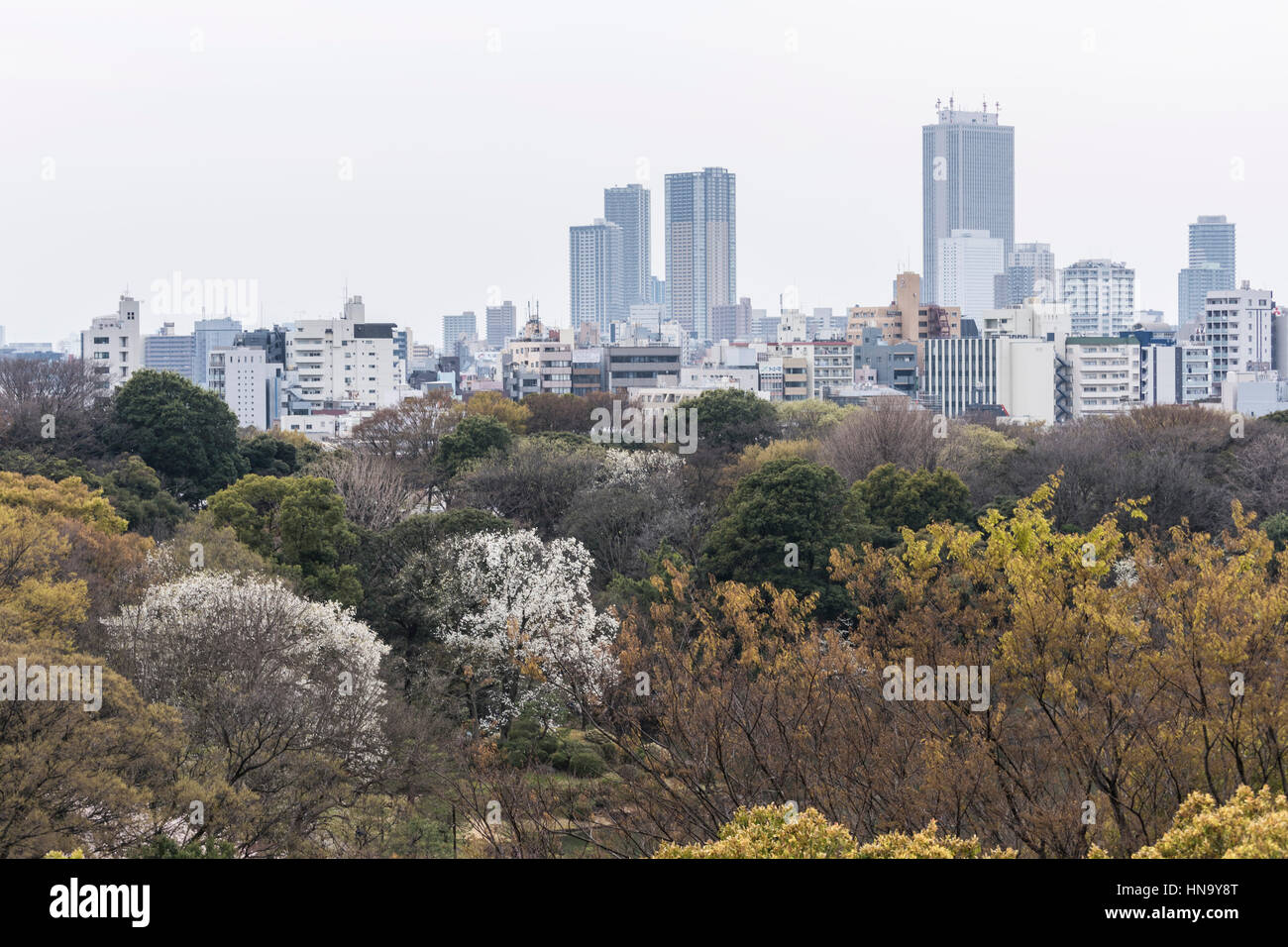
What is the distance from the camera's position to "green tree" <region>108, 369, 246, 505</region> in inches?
1763

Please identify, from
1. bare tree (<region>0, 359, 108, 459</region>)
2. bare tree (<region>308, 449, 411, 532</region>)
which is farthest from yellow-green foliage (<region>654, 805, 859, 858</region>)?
bare tree (<region>0, 359, 108, 459</region>)

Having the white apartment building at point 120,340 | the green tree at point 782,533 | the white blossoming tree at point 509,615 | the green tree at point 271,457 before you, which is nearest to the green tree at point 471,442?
the green tree at point 271,457

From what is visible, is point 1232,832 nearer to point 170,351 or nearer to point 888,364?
point 888,364

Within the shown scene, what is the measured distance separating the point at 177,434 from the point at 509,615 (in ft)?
68.6

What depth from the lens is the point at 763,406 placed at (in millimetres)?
57000

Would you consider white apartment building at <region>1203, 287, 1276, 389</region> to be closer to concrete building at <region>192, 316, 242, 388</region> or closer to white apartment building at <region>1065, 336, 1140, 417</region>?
white apartment building at <region>1065, 336, 1140, 417</region>

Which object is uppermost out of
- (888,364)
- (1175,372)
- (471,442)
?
(888,364)

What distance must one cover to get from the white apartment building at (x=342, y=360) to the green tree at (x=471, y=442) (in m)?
80.4

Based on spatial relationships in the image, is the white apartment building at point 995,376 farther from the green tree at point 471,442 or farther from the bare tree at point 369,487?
the bare tree at point 369,487

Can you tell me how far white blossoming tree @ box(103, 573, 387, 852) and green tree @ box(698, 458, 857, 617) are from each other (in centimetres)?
935

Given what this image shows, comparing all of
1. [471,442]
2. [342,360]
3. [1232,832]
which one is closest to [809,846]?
[1232,832]

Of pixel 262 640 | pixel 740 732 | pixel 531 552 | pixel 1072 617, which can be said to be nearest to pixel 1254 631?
pixel 1072 617

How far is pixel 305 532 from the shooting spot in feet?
101

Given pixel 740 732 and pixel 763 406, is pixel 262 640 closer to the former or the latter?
pixel 740 732
